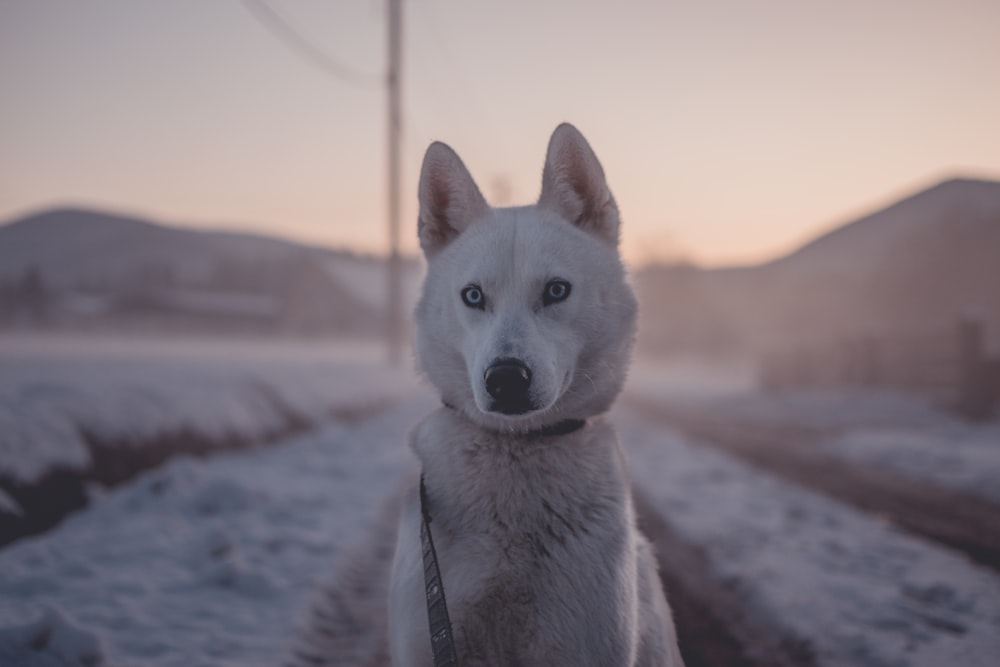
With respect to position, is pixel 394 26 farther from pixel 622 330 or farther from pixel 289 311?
pixel 289 311

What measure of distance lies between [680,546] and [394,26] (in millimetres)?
18879

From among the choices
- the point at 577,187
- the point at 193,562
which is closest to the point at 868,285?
the point at 577,187

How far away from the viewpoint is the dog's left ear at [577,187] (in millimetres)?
A: 2332

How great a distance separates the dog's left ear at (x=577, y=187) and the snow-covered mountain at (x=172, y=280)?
19901mm

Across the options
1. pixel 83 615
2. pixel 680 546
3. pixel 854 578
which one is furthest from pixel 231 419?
pixel 854 578

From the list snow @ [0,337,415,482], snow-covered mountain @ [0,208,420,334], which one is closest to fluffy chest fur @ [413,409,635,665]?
snow @ [0,337,415,482]

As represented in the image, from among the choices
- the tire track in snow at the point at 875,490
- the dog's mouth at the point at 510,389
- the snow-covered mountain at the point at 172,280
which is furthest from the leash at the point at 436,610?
the snow-covered mountain at the point at 172,280

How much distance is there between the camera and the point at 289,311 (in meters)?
44.7

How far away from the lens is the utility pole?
60.1 feet

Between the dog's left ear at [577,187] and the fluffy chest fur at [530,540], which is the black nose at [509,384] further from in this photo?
the dog's left ear at [577,187]

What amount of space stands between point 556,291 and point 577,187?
548 mm

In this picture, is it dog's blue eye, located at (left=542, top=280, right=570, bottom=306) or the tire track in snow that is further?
the tire track in snow

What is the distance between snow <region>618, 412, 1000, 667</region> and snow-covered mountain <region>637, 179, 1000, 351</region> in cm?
211

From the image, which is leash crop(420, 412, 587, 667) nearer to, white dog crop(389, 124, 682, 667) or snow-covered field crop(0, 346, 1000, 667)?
white dog crop(389, 124, 682, 667)
